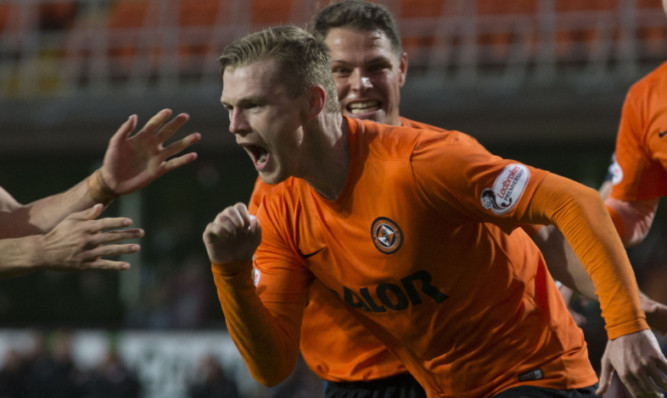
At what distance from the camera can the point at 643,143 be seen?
4.03 meters

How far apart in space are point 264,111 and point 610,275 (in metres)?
1.24

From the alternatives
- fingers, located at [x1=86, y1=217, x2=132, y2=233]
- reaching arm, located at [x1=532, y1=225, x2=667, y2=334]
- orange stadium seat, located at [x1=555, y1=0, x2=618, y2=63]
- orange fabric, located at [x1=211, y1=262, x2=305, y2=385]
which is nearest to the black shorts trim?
reaching arm, located at [x1=532, y1=225, x2=667, y2=334]

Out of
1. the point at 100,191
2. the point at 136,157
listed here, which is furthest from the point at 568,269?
the point at 100,191

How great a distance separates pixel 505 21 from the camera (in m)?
12.2

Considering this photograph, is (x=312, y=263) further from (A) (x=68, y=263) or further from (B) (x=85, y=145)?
(B) (x=85, y=145)

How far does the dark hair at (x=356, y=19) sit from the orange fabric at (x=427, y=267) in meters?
1.02

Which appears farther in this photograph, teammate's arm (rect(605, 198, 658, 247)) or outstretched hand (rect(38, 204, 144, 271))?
teammate's arm (rect(605, 198, 658, 247))

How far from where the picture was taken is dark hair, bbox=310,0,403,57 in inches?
164

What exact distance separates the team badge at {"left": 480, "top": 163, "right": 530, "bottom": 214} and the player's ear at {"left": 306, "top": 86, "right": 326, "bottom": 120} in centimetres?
66

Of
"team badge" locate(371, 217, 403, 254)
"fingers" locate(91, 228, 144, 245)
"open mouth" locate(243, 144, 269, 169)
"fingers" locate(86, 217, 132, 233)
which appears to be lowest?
"fingers" locate(91, 228, 144, 245)

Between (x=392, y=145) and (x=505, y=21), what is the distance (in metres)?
9.58

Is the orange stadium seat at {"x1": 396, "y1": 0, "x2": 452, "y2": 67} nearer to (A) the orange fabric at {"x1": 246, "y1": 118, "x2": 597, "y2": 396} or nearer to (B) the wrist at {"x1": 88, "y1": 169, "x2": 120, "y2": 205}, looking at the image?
(B) the wrist at {"x1": 88, "y1": 169, "x2": 120, "y2": 205}

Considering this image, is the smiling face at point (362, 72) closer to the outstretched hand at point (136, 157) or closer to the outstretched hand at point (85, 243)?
the outstretched hand at point (136, 157)

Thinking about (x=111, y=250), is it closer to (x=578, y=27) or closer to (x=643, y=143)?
(x=643, y=143)
